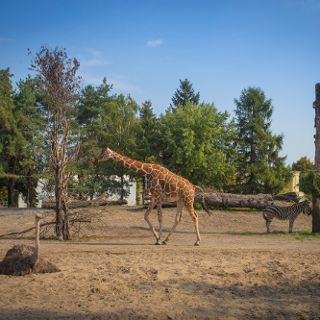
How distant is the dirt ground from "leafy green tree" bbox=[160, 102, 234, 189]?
14549 millimetres

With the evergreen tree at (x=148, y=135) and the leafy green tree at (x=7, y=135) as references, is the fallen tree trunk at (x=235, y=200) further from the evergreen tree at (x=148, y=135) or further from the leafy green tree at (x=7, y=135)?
the leafy green tree at (x=7, y=135)

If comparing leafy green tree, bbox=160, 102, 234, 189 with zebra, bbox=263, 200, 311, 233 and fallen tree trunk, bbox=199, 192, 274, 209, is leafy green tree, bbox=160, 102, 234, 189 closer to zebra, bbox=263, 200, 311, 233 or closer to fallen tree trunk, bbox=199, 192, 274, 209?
fallen tree trunk, bbox=199, 192, 274, 209

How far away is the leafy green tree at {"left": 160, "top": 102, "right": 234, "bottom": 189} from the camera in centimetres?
3177

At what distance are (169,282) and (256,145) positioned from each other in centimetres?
2778

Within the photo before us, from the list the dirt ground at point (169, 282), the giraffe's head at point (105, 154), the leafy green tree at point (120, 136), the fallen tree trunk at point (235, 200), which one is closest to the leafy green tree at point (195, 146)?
the leafy green tree at point (120, 136)

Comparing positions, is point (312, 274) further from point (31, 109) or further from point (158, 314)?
point (31, 109)

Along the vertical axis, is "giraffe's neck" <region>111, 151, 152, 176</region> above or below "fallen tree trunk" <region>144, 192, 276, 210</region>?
above

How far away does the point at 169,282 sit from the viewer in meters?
10.0

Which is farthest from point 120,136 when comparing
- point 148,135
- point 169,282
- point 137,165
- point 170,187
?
point 169,282

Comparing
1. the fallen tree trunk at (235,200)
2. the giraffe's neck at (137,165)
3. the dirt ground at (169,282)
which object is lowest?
the dirt ground at (169,282)

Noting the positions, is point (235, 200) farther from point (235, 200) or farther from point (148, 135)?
point (148, 135)

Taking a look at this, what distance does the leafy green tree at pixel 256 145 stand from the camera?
36.4 m

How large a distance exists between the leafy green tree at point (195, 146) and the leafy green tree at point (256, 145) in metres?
3.06

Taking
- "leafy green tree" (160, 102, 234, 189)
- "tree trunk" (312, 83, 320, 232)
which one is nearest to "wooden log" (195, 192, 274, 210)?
"leafy green tree" (160, 102, 234, 189)
